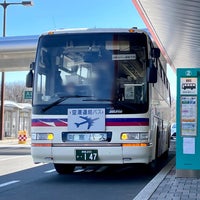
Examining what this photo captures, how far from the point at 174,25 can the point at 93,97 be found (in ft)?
17.6

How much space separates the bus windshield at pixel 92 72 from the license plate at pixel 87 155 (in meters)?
0.96

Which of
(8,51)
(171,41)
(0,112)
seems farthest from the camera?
(0,112)

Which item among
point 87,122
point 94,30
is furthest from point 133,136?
point 94,30

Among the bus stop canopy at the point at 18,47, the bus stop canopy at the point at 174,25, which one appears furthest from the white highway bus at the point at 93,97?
the bus stop canopy at the point at 18,47

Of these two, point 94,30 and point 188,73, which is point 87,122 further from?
point 188,73

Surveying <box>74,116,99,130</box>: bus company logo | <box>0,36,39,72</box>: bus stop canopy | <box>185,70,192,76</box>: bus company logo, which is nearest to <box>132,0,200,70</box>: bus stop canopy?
<box>185,70,192,76</box>: bus company logo

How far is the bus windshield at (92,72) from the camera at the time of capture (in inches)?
425

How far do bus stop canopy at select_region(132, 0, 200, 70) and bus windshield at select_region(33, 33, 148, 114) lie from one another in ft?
6.14

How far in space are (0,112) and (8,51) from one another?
11932 mm

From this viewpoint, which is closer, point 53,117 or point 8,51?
point 53,117

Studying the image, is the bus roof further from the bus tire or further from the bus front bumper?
the bus tire

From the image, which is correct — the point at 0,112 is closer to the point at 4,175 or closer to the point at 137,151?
the point at 4,175

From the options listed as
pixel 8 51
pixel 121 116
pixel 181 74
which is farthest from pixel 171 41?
pixel 8 51

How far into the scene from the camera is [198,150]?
36.9ft
